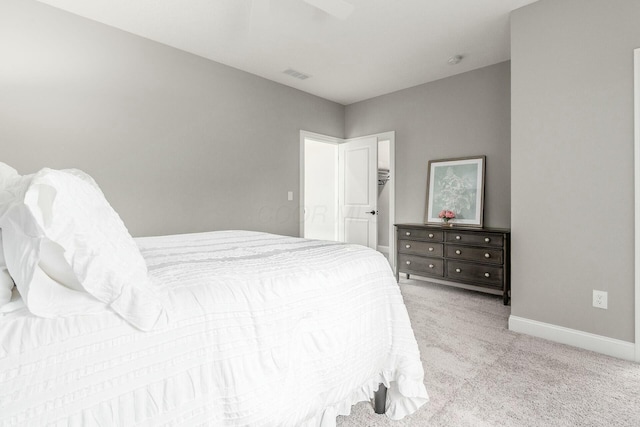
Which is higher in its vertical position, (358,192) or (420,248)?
(358,192)

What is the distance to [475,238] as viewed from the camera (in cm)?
361

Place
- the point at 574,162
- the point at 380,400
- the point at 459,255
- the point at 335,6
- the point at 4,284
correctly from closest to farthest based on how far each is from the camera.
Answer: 1. the point at 4,284
2. the point at 380,400
3. the point at 335,6
4. the point at 574,162
5. the point at 459,255

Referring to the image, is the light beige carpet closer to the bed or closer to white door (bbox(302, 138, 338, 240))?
the bed

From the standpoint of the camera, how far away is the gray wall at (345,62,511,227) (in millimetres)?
3920

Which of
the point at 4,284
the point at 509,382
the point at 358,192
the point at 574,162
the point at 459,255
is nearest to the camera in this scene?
the point at 4,284

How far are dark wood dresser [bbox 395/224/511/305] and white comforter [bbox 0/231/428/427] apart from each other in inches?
90.3

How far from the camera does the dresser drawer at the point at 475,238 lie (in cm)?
343

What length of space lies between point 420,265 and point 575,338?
1.80 meters

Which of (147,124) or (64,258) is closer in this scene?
(64,258)

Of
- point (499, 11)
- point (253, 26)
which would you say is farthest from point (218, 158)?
point (499, 11)

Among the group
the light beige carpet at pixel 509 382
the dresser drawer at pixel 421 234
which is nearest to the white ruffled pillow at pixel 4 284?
the light beige carpet at pixel 509 382

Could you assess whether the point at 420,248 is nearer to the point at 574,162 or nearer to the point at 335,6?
the point at 574,162

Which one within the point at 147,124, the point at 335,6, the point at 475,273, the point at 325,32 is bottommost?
the point at 475,273

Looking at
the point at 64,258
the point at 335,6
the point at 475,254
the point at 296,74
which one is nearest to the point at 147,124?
the point at 296,74
